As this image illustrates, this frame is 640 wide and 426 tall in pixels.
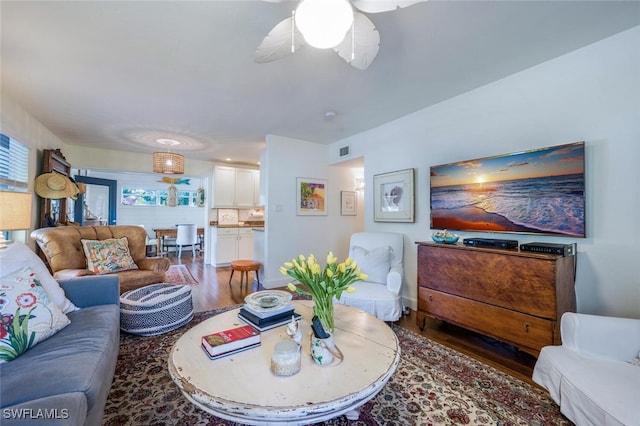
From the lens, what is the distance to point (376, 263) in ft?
9.37

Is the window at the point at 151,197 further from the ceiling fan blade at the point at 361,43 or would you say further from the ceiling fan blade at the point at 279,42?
the ceiling fan blade at the point at 361,43

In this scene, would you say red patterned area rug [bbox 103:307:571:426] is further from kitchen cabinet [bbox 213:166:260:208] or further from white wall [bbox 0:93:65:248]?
kitchen cabinet [bbox 213:166:260:208]

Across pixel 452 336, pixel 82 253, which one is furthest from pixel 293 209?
pixel 452 336

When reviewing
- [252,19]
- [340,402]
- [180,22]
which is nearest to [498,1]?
[252,19]

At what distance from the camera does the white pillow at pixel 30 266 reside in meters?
1.41

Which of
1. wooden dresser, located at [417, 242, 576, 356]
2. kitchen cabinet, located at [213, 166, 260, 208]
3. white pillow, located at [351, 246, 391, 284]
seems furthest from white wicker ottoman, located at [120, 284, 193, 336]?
kitchen cabinet, located at [213, 166, 260, 208]

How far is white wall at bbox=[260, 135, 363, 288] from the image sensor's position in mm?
4086

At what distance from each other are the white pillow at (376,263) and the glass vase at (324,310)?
1.55m

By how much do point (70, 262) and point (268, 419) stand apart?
3.13 metres

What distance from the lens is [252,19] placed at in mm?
1662

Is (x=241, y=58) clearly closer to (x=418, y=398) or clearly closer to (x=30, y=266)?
(x=30, y=266)

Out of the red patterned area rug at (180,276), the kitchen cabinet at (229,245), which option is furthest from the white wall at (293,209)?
the kitchen cabinet at (229,245)

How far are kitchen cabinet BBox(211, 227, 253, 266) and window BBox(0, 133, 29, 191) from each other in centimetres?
301

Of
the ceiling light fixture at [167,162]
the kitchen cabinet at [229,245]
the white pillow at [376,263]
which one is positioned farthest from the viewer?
the kitchen cabinet at [229,245]
